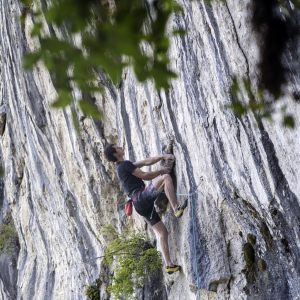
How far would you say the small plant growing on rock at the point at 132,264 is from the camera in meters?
6.63

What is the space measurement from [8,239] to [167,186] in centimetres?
1321

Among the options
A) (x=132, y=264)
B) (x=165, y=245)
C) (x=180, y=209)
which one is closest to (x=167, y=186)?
(x=180, y=209)

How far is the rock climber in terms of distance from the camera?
19.1 ft

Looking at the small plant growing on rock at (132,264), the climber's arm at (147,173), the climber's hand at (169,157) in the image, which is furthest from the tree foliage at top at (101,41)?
the small plant growing on rock at (132,264)

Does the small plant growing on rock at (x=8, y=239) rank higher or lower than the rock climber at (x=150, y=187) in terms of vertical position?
higher

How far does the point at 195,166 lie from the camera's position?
5.26m

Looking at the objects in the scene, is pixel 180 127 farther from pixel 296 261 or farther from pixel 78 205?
pixel 78 205

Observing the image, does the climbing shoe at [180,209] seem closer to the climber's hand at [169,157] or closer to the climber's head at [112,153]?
the climber's hand at [169,157]

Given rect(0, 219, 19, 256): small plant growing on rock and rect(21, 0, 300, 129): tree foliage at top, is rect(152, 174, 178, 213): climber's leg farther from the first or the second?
rect(0, 219, 19, 256): small plant growing on rock

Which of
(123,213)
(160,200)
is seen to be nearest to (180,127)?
(160,200)

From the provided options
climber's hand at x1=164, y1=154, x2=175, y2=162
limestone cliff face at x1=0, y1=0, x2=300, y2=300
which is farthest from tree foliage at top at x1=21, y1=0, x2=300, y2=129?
climber's hand at x1=164, y1=154, x2=175, y2=162

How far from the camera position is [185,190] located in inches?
224

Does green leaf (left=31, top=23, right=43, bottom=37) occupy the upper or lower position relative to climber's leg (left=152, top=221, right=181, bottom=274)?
upper

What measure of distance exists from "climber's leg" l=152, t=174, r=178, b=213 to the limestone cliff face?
17 centimetres
